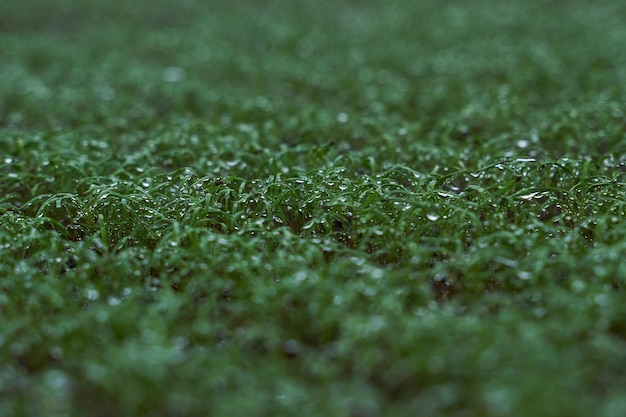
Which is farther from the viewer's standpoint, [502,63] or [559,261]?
[502,63]

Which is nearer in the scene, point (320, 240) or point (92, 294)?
point (92, 294)

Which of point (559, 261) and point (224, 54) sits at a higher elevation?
point (559, 261)

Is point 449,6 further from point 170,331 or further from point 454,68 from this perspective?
point 170,331

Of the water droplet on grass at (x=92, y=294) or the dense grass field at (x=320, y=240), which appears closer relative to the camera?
the dense grass field at (x=320, y=240)

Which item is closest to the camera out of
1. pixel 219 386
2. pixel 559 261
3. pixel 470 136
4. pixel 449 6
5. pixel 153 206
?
pixel 219 386

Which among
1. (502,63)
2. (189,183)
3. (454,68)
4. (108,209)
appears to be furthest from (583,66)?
(108,209)

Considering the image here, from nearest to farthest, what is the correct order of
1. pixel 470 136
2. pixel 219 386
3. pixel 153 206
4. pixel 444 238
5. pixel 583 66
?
pixel 219 386, pixel 444 238, pixel 153 206, pixel 470 136, pixel 583 66

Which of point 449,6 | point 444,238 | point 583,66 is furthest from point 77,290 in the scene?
point 449,6

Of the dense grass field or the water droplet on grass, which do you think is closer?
the dense grass field
